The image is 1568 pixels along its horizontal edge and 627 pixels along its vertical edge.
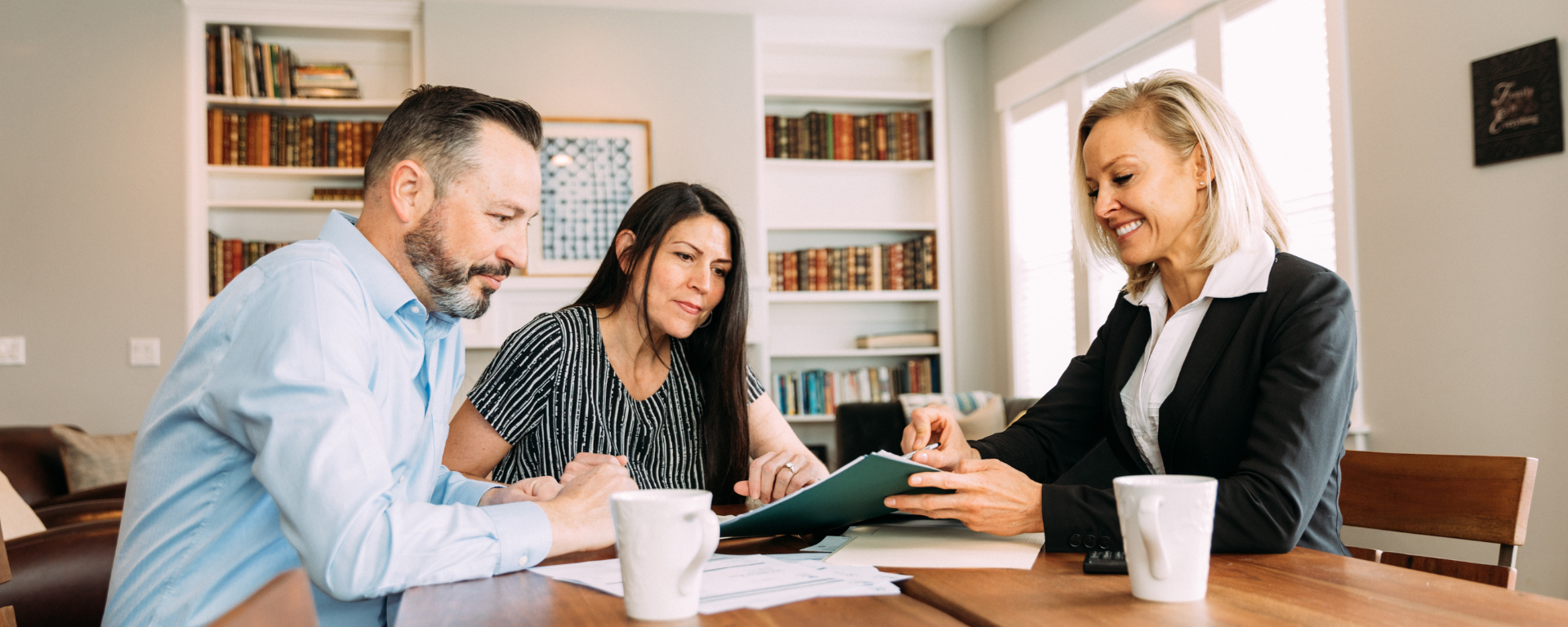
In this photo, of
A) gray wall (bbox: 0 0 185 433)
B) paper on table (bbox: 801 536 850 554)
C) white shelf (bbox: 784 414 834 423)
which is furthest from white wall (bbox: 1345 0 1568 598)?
gray wall (bbox: 0 0 185 433)

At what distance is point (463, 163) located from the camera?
1.17 meters

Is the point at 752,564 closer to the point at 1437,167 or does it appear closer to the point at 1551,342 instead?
the point at 1551,342

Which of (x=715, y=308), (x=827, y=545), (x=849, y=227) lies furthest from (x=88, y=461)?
(x=849, y=227)

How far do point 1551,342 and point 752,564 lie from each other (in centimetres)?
236

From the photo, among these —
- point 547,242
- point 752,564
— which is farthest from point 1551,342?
point 547,242

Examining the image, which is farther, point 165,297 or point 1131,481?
point 165,297

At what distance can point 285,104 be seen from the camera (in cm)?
452

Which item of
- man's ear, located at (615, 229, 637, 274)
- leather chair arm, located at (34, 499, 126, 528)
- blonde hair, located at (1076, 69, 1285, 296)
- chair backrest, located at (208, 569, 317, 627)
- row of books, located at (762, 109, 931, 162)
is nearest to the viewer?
chair backrest, located at (208, 569, 317, 627)

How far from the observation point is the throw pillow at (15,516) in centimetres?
229

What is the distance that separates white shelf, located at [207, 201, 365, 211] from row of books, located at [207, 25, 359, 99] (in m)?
0.50

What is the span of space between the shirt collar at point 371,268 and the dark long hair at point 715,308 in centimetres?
77

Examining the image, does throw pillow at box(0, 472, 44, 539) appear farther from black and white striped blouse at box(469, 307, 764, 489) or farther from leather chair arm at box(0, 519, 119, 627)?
black and white striped blouse at box(469, 307, 764, 489)

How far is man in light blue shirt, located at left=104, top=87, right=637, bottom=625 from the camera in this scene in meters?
0.86

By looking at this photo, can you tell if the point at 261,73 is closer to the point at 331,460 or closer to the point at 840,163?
the point at 840,163
